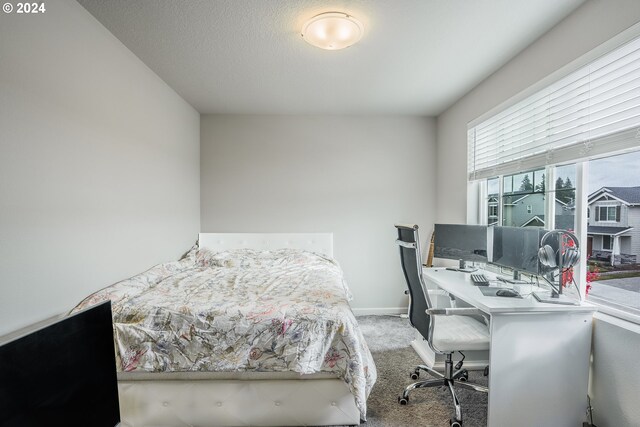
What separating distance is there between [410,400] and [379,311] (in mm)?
1895

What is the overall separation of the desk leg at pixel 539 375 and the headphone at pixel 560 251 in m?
0.31

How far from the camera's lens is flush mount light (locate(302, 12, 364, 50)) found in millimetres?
1938

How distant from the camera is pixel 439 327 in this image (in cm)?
213

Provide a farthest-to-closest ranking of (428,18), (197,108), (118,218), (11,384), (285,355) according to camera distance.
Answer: (197,108) → (118,218) → (428,18) → (285,355) → (11,384)

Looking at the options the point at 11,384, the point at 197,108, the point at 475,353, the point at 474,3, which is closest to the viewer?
the point at 11,384

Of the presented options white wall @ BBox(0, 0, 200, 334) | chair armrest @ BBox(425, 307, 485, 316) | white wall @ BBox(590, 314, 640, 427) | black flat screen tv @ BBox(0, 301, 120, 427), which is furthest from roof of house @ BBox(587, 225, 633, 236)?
white wall @ BBox(0, 0, 200, 334)

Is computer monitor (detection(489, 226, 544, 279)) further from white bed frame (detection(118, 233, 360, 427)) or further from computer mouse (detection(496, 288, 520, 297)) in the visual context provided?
white bed frame (detection(118, 233, 360, 427))

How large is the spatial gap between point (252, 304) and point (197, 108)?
287 centimetres

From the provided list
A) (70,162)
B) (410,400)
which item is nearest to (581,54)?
(410,400)

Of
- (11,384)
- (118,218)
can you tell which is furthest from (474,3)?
(118,218)

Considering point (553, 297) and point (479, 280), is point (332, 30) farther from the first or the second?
point (553, 297)

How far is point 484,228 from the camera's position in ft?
8.56

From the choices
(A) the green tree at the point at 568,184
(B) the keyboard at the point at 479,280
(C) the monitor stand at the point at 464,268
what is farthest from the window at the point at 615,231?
(C) the monitor stand at the point at 464,268

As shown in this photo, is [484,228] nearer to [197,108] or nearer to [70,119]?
[70,119]
